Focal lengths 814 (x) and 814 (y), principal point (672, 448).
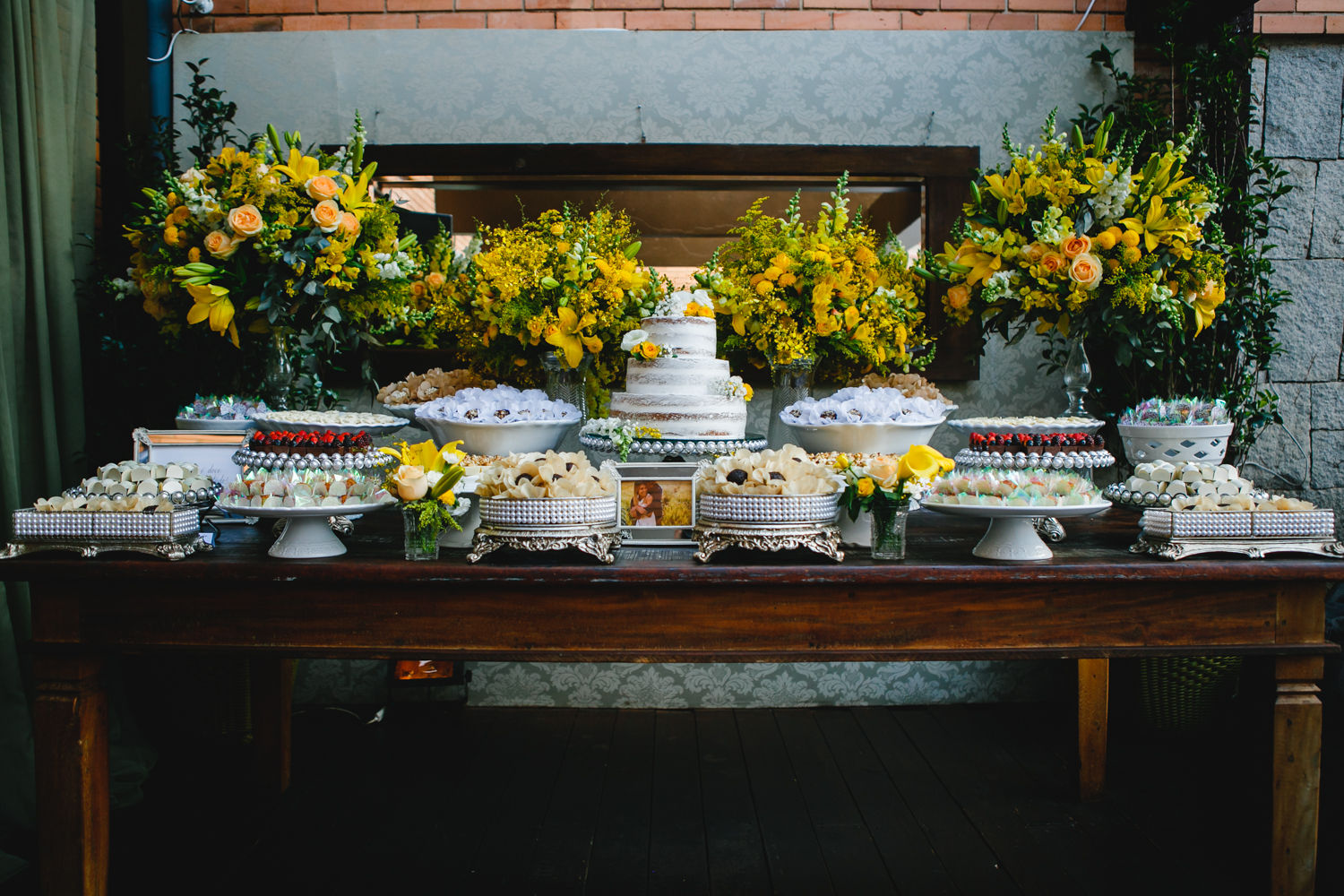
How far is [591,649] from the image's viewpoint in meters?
1.63

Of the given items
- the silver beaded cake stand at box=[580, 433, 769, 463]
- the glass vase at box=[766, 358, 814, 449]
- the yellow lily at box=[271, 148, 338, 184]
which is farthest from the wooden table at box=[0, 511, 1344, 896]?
the yellow lily at box=[271, 148, 338, 184]

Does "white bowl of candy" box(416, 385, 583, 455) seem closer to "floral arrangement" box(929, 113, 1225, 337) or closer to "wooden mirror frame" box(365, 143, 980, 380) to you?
"wooden mirror frame" box(365, 143, 980, 380)

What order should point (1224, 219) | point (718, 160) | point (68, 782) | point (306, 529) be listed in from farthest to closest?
1. point (718, 160)
2. point (1224, 219)
3. point (306, 529)
4. point (68, 782)

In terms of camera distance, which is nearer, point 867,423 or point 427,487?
point 427,487

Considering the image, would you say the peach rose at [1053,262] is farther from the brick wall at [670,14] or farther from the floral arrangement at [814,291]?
the brick wall at [670,14]

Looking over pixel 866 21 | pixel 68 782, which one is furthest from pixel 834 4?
pixel 68 782

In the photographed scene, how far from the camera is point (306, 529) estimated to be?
1.76 meters

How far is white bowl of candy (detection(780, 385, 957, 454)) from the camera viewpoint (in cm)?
233

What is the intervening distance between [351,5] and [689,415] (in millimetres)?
2494

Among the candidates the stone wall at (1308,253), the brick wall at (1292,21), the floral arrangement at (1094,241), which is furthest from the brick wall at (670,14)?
the floral arrangement at (1094,241)

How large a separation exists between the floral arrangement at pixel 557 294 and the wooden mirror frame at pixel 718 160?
62cm

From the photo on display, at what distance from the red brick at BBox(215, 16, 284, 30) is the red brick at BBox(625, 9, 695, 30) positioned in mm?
1483

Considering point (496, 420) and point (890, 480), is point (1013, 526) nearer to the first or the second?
point (890, 480)

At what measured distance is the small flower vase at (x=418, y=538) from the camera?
67.1 inches
